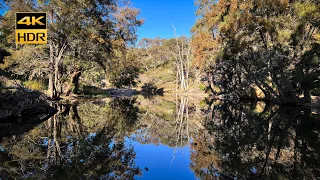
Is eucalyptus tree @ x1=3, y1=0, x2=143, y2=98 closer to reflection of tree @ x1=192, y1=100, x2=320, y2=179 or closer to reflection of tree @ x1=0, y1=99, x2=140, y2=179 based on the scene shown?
reflection of tree @ x1=0, y1=99, x2=140, y2=179

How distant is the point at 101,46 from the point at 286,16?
12.3 m

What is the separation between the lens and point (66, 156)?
4516 mm

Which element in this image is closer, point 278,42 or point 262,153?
point 262,153

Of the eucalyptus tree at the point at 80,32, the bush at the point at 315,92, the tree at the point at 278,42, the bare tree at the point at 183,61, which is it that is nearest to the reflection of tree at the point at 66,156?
the eucalyptus tree at the point at 80,32

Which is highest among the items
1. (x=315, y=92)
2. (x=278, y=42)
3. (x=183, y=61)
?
(x=183, y=61)

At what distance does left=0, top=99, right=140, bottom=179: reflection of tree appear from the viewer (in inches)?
147

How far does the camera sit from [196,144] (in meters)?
6.08

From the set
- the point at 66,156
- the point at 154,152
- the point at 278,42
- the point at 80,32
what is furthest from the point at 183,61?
the point at 66,156

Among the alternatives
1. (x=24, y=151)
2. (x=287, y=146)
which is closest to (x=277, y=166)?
(x=287, y=146)

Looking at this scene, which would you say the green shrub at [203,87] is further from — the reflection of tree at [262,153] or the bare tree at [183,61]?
the reflection of tree at [262,153]

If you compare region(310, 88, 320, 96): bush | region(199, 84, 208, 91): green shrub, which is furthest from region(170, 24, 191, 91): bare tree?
region(310, 88, 320, 96): bush

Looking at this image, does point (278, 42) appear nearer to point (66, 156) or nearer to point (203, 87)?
point (66, 156)

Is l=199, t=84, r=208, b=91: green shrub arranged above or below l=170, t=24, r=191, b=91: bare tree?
below

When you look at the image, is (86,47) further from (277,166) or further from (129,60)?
(277,166)
